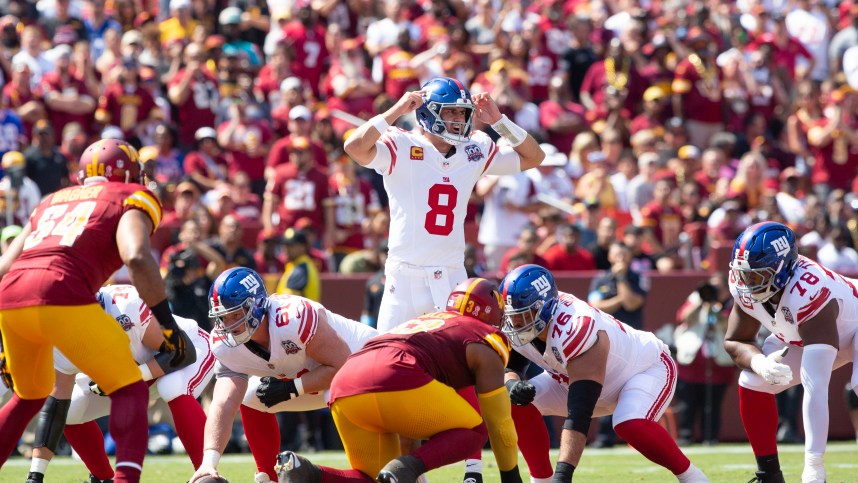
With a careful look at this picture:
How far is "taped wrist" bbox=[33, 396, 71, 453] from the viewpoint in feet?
24.3

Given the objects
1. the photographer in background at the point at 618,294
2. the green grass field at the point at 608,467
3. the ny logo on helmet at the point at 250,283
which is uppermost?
the ny logo on helmet at the point at 250,283

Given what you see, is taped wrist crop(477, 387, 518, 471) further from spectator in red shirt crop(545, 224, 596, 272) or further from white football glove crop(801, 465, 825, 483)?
spectator in red shirt crop(545, 224, 596, 272)

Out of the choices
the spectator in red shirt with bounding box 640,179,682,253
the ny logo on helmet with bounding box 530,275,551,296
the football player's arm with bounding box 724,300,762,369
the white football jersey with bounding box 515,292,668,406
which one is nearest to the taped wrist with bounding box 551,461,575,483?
the white football jersey with bounding box 515,292,668,406

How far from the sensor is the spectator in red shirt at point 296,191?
1286cm

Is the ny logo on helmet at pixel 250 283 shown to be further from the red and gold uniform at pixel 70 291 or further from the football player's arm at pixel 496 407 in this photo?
the football player's arm at pixel 496 407

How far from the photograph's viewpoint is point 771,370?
22.8 ft

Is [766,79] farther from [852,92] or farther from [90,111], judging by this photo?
[90,111]

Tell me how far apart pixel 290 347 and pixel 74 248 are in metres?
1.36

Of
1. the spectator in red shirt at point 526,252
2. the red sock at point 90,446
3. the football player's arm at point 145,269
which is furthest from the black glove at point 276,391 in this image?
the spectator in red shirt at point 526,252

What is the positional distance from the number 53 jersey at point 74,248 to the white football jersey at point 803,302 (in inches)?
122

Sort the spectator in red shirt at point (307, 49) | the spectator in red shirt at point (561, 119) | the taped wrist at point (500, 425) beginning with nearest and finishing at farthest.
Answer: the taped wrist at point (500, 425) < the spectator in red shirt at point (561, 119) < the spectator in red shirt at point (307, 49)

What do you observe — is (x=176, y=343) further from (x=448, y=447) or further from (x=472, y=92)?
(x=472, y=92)

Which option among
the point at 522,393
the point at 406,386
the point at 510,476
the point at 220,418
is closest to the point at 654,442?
the point at 522,393

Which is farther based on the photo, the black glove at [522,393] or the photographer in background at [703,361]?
the photographer in background at [703,361]
